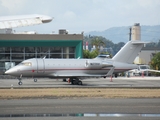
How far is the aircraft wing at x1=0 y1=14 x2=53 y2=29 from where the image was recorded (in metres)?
24.3

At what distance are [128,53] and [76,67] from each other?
5.75 meters

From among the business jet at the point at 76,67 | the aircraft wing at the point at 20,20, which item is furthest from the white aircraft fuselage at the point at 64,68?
the aircraft wing at the point at 20,20

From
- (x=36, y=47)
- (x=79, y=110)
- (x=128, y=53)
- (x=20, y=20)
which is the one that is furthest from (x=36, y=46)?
(x=79, y=110)

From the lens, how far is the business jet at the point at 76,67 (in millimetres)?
41438

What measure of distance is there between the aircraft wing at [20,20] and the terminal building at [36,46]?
34.1 metres

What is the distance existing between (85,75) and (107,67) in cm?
268

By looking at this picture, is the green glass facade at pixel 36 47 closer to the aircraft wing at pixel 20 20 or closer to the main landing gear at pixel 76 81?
the main landing gear at pixel 76 81

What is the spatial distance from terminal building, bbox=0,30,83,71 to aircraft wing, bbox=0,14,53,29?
34.1m

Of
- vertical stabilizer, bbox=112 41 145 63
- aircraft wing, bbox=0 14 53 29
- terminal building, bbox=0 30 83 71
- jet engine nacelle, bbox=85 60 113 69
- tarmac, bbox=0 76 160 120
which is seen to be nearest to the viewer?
tarmac, bbox=0 76 160 120

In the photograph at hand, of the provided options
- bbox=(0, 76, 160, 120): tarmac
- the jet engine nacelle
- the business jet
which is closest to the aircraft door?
the business jet

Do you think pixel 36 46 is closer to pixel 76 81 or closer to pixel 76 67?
pixel 76 67

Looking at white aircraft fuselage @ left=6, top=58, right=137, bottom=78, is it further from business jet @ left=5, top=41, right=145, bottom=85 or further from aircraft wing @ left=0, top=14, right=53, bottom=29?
aircraft wing @ left=0, top=14, right=53, bottom=29

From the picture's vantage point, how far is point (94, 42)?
464 feet

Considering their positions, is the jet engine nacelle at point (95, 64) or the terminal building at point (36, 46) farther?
the terminal building at point (36, 46)
